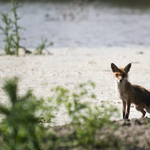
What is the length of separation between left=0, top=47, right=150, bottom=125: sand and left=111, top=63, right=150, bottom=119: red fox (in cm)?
38

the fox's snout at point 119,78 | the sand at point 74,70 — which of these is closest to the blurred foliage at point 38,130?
the fox's snout at point 119,78

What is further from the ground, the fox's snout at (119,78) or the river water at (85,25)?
the river water at (85,25)

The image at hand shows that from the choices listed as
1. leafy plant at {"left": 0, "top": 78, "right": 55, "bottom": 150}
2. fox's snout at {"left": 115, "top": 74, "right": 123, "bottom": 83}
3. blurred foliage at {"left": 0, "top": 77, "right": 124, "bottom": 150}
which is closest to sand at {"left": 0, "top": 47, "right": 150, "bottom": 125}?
fox's snout at {"left": 115, "top": 74, "right": 123, "bottom": 83}

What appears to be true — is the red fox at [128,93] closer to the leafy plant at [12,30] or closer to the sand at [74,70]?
the sand at [74,70]

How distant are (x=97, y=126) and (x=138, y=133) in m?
0.77

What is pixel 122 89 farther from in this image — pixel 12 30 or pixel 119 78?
pixel 12 30

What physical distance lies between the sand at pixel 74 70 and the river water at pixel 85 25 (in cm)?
216

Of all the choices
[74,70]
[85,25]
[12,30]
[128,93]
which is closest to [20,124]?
[128,93]

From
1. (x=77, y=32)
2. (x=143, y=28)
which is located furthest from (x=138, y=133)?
(x=143, y=28)

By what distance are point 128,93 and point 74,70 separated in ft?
15.2

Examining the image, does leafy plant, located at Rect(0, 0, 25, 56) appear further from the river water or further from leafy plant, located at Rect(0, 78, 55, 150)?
leafy plant, located at Rect(0, 78, 55, 150)

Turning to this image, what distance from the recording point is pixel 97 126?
3947 millimetres

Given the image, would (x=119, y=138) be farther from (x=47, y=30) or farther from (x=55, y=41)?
(x=47, y=30)

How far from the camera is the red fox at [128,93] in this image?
5.69 meters
